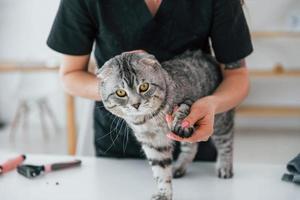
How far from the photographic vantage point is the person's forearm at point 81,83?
102 cm

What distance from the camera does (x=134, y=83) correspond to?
791mm

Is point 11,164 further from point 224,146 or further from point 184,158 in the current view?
point 224,146

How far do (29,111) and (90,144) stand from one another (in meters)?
1.60

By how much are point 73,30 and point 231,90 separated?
0.40 m

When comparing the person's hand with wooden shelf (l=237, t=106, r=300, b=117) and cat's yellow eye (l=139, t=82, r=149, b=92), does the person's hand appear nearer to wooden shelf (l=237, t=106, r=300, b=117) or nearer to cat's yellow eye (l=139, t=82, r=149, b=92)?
cat's yellow eye (l=139, t=82, r=149, b=92)

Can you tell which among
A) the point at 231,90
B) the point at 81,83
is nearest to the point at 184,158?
the point at 231,90

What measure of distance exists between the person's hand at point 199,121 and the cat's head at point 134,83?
0.05 metres

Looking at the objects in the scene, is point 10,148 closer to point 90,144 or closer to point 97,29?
point 90,144

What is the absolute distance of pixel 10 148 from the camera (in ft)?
8.73

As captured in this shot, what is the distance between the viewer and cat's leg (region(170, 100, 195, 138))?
77 cm

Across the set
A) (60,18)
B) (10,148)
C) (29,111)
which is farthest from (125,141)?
(29,111)

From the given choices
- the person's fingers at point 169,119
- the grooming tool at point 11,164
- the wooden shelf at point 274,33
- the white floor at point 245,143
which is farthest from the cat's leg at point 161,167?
the wooden shelf at point 274,33

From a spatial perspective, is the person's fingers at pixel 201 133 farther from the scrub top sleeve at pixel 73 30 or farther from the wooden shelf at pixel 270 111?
the wooden shelf at pixel 270 111

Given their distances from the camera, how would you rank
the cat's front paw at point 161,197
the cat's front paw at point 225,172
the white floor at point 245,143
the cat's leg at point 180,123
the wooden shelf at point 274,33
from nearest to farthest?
the cat's leg at point 180,123, the cat's front paw at point 161,197, the cat's front paw at point 225,172, the white floor at point 245,143, the wooden shelf at point 274,33
